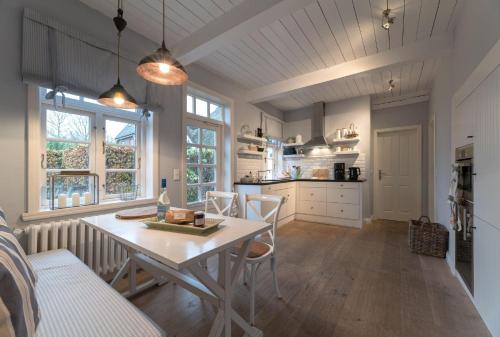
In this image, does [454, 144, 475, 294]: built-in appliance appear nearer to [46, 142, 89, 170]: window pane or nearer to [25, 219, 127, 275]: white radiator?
[25, 219, 127, 275]: white radiator

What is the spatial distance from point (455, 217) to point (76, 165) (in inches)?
146

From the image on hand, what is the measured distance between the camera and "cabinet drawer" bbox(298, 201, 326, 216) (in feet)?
14.0

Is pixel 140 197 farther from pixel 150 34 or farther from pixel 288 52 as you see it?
pixel 288 52

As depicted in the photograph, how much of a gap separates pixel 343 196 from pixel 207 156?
265cm

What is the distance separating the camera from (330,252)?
2834 mm

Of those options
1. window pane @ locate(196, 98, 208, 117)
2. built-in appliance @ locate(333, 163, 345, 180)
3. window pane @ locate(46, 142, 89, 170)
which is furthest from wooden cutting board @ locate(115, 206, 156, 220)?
built-in appliance @ locate(333, 163, 345, 180)

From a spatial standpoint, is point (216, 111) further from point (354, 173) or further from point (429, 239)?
point (429, 239)

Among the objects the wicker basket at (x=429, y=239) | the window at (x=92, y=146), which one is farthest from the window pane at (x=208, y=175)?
the wicker basket at (x=429, y=239)

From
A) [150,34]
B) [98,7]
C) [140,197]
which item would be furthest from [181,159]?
[98,7]

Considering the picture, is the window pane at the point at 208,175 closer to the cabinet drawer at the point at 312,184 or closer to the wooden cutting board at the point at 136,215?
the wooden cutting board at the point at 136,215

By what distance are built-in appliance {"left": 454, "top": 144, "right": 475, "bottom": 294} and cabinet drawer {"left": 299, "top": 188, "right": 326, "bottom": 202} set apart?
7.26 ft

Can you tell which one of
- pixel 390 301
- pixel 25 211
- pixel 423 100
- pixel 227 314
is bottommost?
pixel 390 301

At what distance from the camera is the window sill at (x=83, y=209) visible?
1725 millimetres

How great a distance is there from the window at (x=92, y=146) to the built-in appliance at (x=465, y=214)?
321cm
